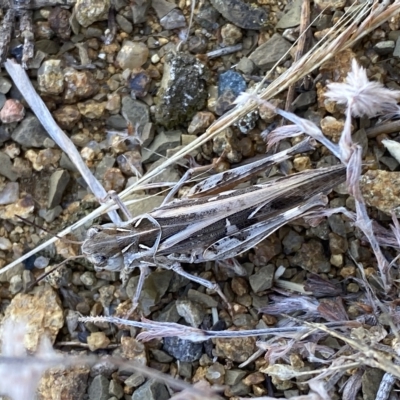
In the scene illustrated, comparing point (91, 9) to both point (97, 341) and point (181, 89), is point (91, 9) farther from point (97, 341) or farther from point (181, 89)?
point (97, 341)

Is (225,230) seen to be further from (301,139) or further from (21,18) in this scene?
(21,18)

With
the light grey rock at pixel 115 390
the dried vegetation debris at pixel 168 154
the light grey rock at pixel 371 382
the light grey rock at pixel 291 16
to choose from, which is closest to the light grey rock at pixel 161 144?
the dried vegetation debris at pixel 168 154

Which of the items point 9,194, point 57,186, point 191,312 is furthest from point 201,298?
point 9,194

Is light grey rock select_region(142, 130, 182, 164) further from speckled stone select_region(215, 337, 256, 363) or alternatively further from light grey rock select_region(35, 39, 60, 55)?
speckled stone select_region(215, 337, 256, 363)

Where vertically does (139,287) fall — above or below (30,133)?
below

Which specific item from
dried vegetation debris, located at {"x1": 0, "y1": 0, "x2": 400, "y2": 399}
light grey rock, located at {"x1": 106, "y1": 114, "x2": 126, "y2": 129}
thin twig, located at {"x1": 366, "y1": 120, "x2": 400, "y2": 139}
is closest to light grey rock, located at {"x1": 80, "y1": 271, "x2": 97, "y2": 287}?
dried vegetation debris, located at {"x1": 0, "y1": 0, "x2": 400, "y2": 399}

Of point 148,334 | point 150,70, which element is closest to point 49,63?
point 150,70
